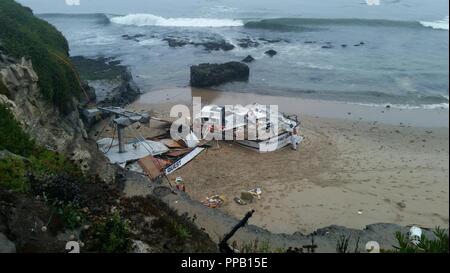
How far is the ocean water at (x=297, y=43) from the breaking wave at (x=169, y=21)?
0.13 m

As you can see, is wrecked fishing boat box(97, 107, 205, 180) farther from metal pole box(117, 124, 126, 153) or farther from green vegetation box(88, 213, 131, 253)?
green vegetation box(88, 213, 131, 253)

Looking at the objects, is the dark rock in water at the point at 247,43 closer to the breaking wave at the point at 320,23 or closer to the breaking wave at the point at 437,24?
the breaking wave at the point at 320,23

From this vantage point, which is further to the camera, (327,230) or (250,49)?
(250,49)

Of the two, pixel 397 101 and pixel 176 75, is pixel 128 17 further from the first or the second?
pixel 397 101

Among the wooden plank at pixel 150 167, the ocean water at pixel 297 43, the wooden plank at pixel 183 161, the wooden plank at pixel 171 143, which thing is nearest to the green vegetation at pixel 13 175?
the wooden plank at pixel 150 167

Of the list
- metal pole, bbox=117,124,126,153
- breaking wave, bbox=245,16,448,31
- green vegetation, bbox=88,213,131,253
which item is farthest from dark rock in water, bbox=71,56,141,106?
breaking wave, bbox=245,16,448,31

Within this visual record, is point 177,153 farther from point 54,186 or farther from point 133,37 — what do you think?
point 133,37

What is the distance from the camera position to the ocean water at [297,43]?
30.3m

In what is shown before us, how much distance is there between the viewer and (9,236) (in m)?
6.70

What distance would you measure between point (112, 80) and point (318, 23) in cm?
3480

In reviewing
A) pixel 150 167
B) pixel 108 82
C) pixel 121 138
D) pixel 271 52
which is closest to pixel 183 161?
pixel 150 167

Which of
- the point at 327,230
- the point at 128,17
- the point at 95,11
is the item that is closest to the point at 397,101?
the point at 327,230

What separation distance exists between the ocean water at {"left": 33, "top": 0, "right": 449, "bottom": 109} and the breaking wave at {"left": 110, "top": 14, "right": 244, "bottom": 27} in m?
0.13
